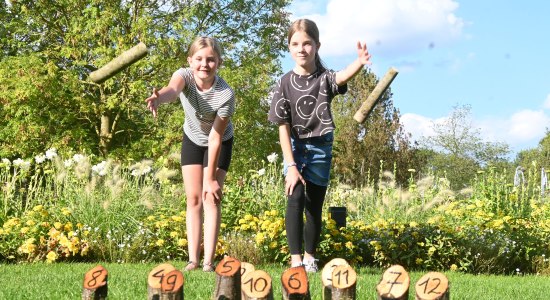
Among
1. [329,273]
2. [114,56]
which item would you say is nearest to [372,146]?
[114,56]

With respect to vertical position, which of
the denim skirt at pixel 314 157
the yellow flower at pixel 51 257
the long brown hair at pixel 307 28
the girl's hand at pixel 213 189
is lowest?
the yellow flower at pixel 51 257

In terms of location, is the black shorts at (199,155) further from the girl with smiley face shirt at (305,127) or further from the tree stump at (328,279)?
the tree stump at (328,279)

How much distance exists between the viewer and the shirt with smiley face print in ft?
15.9

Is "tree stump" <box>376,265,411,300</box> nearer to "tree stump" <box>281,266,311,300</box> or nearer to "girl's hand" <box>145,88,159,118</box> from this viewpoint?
"tree stump" <box>281,266,311,300</box>

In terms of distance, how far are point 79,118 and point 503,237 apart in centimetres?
1234

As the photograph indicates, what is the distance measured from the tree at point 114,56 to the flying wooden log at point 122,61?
10.5m

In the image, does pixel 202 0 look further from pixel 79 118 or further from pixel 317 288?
pixel 317 288

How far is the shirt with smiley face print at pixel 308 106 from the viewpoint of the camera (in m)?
4.84

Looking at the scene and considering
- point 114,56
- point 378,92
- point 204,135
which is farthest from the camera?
point 114,56

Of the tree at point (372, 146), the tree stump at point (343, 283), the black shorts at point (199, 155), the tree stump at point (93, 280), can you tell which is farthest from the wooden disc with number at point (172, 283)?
the tree at point (372, 146)

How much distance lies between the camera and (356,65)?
15.1ft

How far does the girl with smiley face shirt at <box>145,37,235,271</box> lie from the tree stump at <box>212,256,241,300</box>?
79.4 inches

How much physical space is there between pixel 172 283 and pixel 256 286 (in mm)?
326

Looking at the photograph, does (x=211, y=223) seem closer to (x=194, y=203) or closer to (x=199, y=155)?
(x=194, y=203)
